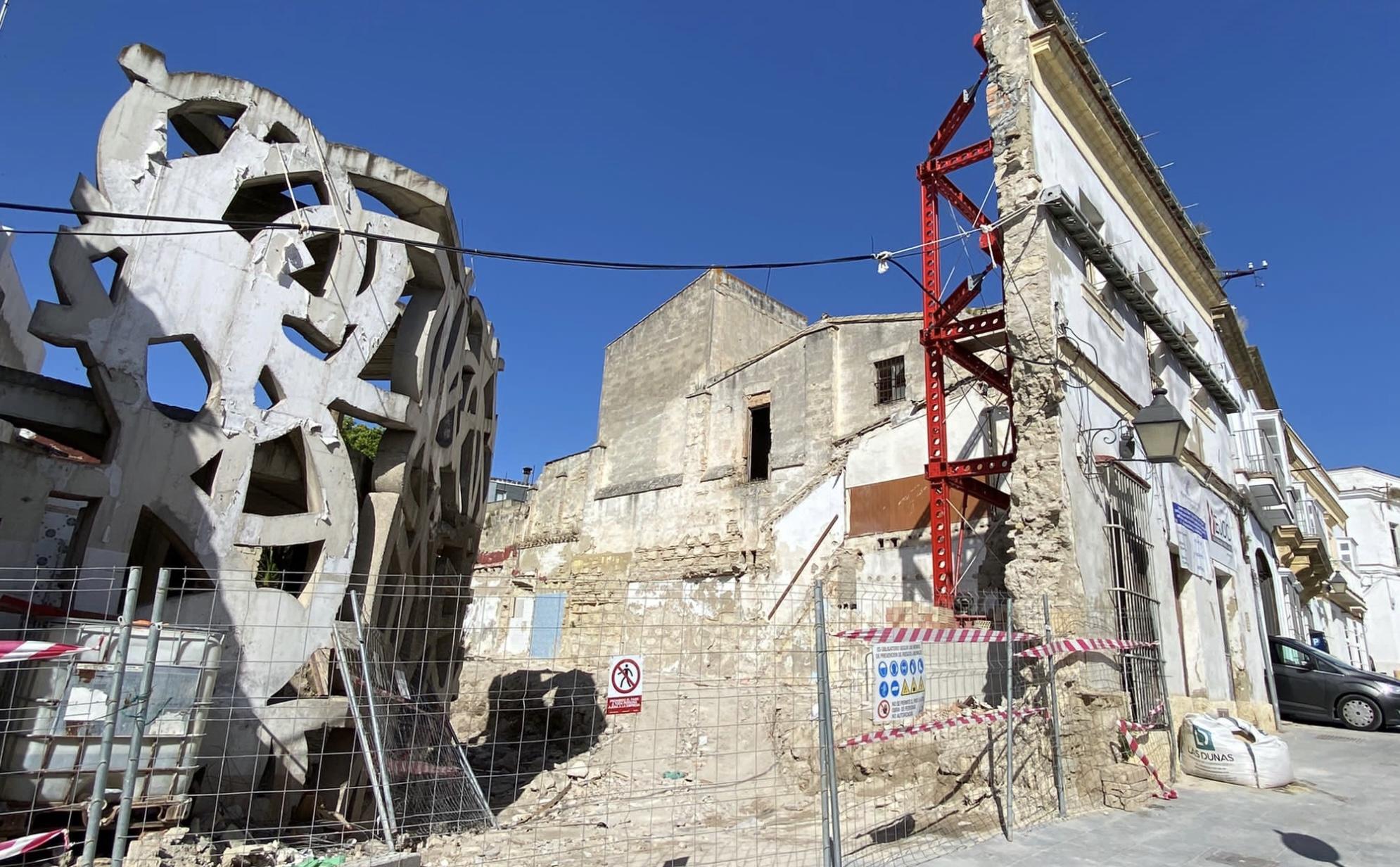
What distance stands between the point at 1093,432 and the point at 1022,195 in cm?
304

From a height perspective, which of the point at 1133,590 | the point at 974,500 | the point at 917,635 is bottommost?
the point at 917,635

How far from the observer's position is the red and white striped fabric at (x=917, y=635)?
219 inches

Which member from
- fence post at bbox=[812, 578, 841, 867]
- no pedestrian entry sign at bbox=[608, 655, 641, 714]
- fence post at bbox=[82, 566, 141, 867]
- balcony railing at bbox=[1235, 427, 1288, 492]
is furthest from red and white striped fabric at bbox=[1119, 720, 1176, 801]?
balcony railing at bbox=[1235, 427, 1288, 492]

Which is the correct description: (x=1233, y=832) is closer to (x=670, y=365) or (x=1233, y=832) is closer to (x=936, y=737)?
(x=936, y=737)

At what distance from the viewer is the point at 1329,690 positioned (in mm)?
14617

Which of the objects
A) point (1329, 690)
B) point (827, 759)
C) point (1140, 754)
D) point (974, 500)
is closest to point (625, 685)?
point (827, 759)

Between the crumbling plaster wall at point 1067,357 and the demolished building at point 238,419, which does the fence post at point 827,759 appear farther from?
the crumbling plaster wall at point 1067,357

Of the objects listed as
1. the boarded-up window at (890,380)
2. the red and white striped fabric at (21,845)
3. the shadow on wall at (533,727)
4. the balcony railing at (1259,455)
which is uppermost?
the boarded-up window at (890,380)

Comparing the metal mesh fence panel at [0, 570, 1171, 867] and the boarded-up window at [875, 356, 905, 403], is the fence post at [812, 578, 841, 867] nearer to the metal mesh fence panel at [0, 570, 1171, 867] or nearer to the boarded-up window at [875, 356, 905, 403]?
the metal mesh fence panel at [0, 570, 1171, 867]

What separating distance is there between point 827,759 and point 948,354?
8.86 m

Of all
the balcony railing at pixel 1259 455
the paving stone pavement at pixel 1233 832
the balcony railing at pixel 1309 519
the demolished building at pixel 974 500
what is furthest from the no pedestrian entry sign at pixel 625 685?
the balcony railing at pixel 1309 519

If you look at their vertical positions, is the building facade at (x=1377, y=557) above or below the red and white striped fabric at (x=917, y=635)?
above

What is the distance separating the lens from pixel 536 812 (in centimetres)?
945

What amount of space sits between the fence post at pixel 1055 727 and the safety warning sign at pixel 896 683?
5.74 ft
